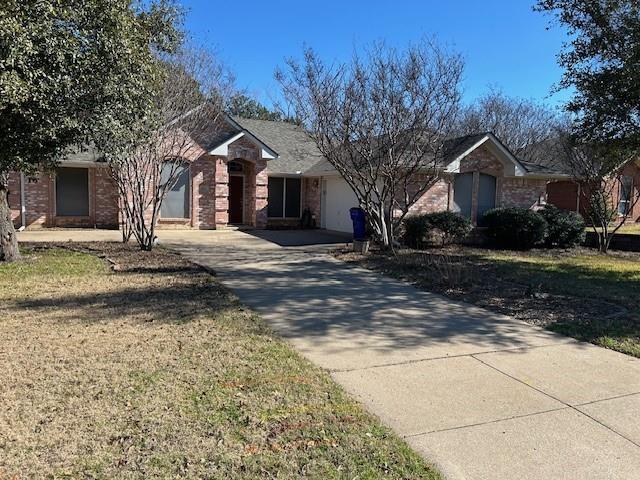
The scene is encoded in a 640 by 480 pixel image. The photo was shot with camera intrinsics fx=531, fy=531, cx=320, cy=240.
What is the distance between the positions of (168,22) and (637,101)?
948 cm

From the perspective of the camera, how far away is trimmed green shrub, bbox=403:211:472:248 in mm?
16375

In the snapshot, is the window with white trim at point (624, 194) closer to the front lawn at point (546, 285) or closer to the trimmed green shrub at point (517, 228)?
the trimmed green shrub at point (517, 228)

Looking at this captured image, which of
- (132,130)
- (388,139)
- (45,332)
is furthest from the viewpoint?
(388,139)

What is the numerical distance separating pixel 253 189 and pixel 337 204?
11.8ft

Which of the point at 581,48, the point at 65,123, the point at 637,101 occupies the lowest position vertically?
the point at 65,123

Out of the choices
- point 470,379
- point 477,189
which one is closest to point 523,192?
point 477,189

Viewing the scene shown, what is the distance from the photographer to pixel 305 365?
5.15 m

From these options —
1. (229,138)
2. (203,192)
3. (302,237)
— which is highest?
(229,138)

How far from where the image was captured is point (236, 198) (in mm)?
22891

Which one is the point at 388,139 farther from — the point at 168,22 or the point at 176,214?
the point at 176,214

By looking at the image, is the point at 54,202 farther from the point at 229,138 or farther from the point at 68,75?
the point at 68,75

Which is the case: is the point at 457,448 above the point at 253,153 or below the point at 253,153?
below

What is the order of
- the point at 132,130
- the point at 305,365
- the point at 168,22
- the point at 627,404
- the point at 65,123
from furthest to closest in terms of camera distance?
1. the point at 168,22
2. the point at 132,130
3. the point at 65,123
4. the point at 305,365
5. the point at 627,404

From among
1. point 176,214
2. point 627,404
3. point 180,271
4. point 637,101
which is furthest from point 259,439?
point 176,214
